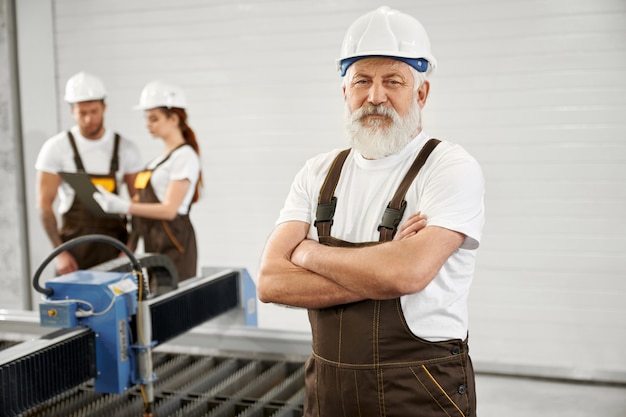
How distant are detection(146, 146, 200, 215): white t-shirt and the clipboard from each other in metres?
0.42

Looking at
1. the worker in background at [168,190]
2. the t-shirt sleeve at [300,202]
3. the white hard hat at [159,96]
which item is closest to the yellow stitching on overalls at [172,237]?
the worker in background at [168,190]

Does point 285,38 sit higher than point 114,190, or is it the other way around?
point 285,38

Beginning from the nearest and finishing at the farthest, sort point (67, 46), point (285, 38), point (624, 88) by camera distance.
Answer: point (624, 88), point (285, 38), point (67, 46)

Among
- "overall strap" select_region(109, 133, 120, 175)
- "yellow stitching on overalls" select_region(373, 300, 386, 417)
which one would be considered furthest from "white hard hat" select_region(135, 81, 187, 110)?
"yellow stitching on overalls" select_region(373, 300, 386, 417)

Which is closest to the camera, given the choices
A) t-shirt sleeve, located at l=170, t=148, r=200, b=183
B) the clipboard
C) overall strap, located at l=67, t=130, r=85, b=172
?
the clipboard

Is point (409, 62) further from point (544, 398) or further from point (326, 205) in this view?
point (544, 398)

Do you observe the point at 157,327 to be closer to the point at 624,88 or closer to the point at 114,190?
the point at 114,190

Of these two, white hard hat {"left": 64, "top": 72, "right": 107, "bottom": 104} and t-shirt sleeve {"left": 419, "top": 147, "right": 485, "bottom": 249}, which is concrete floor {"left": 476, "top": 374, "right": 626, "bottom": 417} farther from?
white hard hat {"left": 64, "top": 72, "right": 107, "bottom": 104}

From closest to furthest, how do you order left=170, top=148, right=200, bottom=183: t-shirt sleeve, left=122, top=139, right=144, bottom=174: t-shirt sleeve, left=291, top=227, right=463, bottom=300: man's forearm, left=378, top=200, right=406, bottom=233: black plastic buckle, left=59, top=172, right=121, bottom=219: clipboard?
left=291, top=227, right=463, bottom=300: man's forearm
left=378, top=200, right=406, bottom=233: black plastic buckle
left=59, top=172, right=121, bottom=219: clipboard
left=170, top=148, right=200, bottom=183: t-shirt sleeve
left=122, top=139, right=144, bottom=174: t-shirt sleeve

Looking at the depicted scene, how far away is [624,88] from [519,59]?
72 centimetres

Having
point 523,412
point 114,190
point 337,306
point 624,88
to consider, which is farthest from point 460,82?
point 337,306

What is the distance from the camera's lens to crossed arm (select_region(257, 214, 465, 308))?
169 cm

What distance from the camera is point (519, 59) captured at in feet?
16.3

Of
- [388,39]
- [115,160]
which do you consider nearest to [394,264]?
[388,39]
